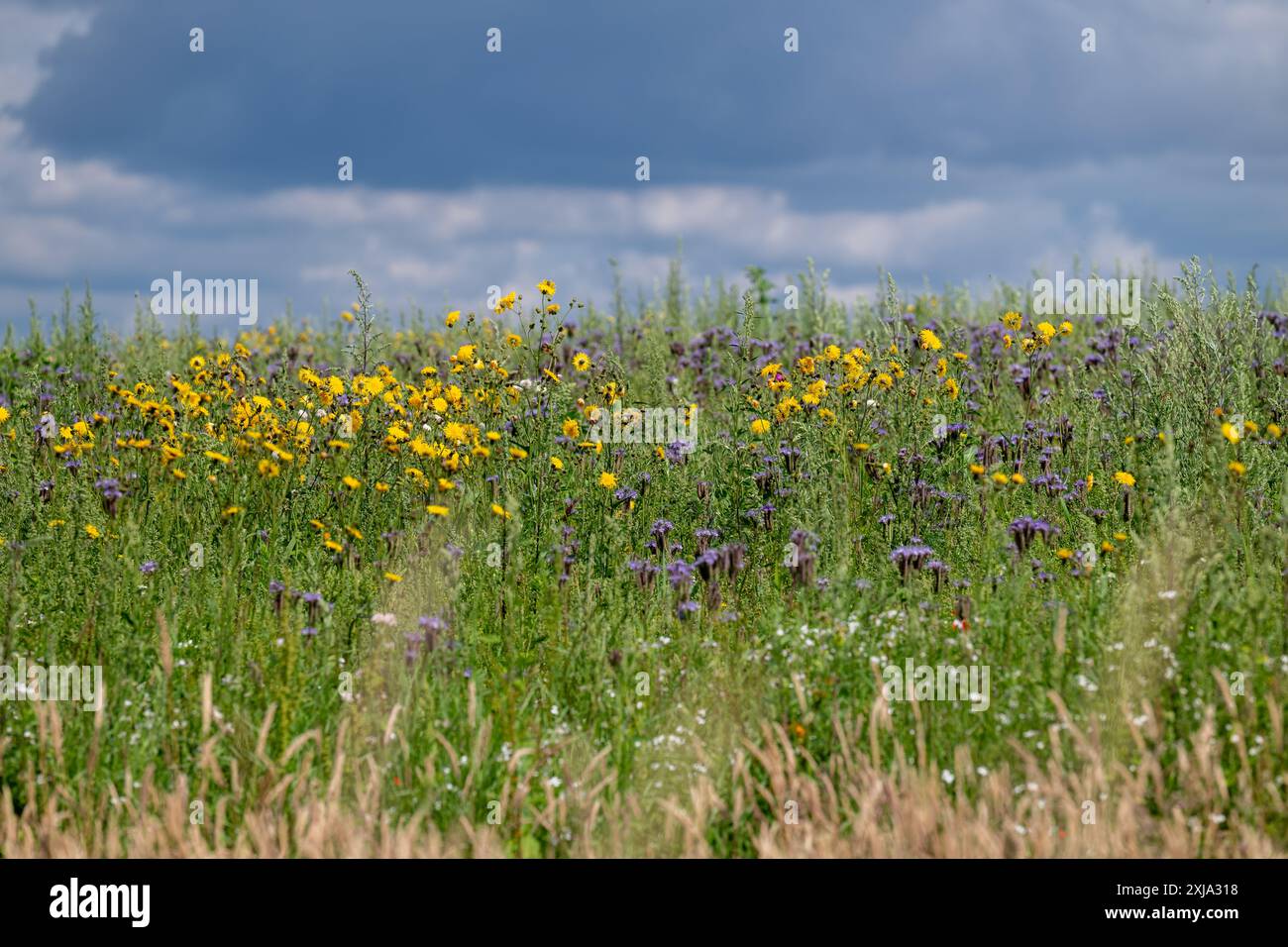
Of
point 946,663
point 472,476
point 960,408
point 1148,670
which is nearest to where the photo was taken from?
point 1148,670

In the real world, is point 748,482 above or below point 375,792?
above

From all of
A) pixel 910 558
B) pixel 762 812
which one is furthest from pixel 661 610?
pixel 762 812

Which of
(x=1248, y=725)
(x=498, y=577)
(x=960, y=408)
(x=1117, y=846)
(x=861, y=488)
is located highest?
(x=960, y=408)

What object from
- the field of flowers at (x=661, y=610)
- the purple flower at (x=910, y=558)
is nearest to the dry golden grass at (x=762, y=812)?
the field of flowers at (x=661, y=610)

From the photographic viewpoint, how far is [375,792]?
329 cm

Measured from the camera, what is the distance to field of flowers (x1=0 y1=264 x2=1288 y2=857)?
332 cm

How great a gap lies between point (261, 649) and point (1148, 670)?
10.4ft

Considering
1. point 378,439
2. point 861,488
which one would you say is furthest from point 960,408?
point 378,439

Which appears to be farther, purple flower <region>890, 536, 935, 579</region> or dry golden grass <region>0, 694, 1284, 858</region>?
purple flower <region>890, 536, 935, 579</region>

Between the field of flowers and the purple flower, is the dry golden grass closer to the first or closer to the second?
the field of flowers

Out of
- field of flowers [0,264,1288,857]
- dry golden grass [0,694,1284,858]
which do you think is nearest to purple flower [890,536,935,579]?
field of flowers [0,264,1288,857]

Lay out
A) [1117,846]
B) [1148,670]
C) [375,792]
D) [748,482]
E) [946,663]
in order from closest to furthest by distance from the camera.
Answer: [1117,846] → [375,792] → [1148,670] → [946,663] → [748,482]

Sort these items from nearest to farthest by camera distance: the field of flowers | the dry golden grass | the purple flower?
1. the dry golden grass
2. the field of flowers
3. the purple flower

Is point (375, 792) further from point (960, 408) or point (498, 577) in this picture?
point (960, 408)
